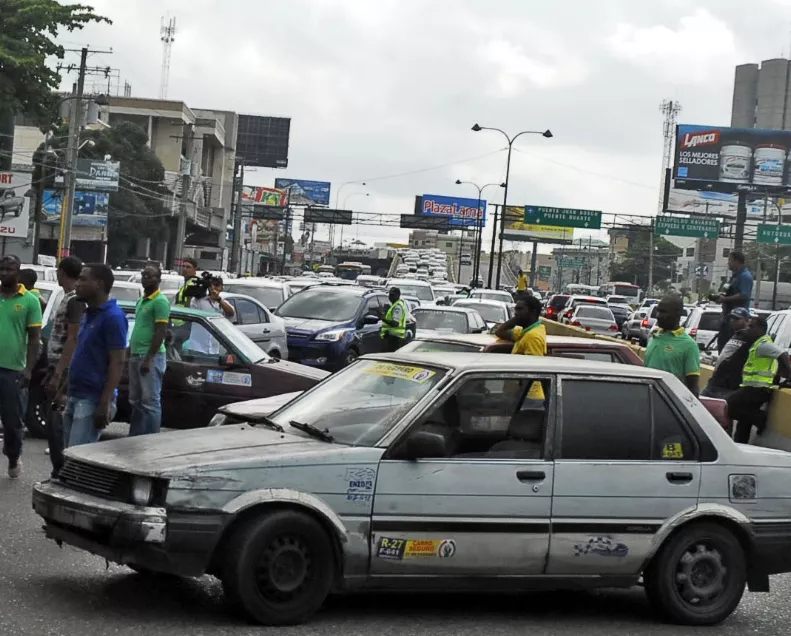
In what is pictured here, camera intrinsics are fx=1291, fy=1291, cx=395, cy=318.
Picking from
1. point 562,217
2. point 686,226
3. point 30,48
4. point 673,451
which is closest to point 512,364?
point 673,451

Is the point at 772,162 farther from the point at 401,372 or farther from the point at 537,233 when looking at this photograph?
the point at 401,372

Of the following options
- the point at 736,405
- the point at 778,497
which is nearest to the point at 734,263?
the point at 736,405

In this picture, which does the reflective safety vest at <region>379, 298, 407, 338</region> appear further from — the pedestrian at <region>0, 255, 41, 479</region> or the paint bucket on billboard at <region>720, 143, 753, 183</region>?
the paint bucket on billboard at <region>720, 143, 753, 183</region>

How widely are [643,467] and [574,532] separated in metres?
0.54

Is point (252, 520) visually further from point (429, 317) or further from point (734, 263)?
point (429, 317)

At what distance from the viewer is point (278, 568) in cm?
614

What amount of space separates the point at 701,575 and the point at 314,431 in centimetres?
225

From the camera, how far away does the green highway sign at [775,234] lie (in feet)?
234

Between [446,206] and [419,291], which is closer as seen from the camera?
[419,291]

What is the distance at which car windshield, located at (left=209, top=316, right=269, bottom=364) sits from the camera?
13172 millimetres

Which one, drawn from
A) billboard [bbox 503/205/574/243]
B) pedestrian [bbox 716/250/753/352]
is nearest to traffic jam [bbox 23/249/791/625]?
pedestrian [bbox 716/250/753/352]

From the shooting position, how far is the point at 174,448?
641cm

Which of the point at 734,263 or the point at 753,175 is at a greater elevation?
the point at 753,175

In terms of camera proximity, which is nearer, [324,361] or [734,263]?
[734,263]
